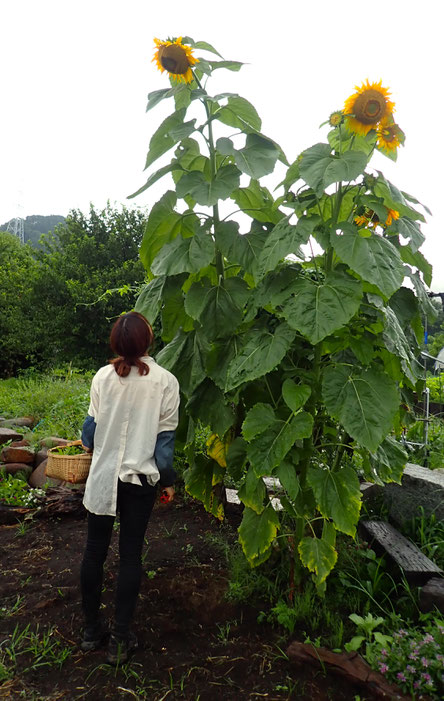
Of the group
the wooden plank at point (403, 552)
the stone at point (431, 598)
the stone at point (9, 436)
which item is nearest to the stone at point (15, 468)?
the stone at point (9, 436)

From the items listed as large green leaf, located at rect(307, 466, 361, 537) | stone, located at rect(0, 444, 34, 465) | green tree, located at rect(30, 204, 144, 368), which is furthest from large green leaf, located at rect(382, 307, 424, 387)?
→ green tree, located at rect(30, 204, 144, 368)

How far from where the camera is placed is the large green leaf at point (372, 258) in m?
1.87

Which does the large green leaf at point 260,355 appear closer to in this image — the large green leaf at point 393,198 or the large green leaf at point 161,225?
the large green leaf at point 393,198

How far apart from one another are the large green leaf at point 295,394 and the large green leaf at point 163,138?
115 cm

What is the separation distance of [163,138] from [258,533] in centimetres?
178

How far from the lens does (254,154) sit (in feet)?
7.23

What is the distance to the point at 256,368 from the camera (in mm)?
2008

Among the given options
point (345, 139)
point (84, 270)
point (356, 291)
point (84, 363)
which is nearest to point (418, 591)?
point (356, 291)

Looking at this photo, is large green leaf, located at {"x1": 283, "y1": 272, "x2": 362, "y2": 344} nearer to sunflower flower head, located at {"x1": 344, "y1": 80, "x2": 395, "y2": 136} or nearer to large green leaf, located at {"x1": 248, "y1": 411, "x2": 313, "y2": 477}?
large green leaf, located at {"x1": 248, "y1": 411, "x2": 313, "y2": 477}

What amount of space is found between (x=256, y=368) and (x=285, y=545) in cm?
125

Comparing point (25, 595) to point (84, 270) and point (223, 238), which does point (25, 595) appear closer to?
point (223, 238)

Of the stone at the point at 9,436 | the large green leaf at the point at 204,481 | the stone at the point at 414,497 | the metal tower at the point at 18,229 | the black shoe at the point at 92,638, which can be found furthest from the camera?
the metal tower at the point at 18,229

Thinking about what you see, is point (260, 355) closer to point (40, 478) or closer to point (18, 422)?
point (40, 478)

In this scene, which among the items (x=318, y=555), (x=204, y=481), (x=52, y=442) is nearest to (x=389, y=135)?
(x=318, y=555)
